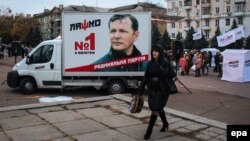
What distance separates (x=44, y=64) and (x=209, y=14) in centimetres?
7996

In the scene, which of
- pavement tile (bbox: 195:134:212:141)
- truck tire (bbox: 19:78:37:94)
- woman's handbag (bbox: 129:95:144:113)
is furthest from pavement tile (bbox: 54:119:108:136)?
truck tire (bbox: 19:78:37:94)

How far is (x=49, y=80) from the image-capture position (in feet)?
48.7

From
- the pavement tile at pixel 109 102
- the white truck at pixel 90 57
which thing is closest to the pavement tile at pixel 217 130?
the pavement tile at pixel 109 102

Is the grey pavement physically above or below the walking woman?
below

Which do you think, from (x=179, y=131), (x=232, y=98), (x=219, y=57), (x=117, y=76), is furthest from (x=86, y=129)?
(x=219, y=57)

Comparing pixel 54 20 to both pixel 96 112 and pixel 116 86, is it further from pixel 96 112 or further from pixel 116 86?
pixel 96 112

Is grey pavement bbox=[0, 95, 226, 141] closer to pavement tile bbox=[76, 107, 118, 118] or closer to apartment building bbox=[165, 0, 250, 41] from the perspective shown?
pavement tile bbox=[76, 107, 118, 118]

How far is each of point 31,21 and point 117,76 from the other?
73.4 meters

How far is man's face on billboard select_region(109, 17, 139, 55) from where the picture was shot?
1427cm

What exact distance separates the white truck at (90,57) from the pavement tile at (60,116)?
4488mm

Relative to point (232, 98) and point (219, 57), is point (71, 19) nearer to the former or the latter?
point (232, 98)

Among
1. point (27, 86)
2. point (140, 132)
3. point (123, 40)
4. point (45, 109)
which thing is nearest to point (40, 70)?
point (27, 86)

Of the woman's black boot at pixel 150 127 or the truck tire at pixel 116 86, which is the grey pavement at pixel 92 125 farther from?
the truck tire at pixel 116 86

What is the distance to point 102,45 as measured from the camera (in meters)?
14.5
